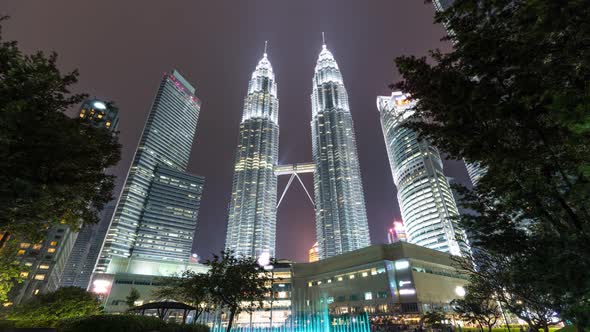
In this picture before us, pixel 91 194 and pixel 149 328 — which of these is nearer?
pixel 91 194

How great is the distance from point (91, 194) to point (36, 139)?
4.43 meters

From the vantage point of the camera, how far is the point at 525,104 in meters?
6.45

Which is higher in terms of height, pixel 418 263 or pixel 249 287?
pixel 418 263

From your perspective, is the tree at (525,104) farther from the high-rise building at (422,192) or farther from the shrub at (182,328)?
the high-rise building at (422,192)

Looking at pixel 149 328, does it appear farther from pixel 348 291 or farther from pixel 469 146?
pixel 348 291

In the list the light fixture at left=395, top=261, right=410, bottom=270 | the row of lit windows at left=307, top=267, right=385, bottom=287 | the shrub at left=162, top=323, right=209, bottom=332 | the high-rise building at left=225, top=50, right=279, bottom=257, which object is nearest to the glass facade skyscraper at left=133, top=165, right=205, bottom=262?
the high-rise building at left=225, top=50, right=279, bottom=257

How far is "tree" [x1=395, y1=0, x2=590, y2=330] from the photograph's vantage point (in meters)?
4.66

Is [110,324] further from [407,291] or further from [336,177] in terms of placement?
[336,177]

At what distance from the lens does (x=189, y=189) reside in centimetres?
16362

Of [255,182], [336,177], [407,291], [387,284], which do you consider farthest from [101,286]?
[336,177]

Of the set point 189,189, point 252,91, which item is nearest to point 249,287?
point 189,189

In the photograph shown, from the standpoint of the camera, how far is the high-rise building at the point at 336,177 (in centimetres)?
14100

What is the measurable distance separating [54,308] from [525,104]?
43748mm

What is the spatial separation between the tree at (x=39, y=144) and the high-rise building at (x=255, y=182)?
138m
